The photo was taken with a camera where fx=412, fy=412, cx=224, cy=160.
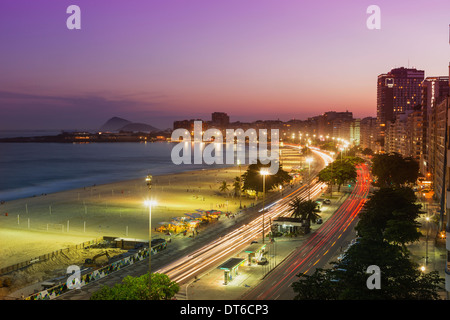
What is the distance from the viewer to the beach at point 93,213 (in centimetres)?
4150

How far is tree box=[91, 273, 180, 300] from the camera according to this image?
17.6m

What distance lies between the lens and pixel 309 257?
34.0 meters

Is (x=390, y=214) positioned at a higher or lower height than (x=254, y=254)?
higher

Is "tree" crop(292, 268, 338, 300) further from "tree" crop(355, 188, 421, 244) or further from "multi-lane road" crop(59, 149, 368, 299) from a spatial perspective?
"tree" crop(355, 188, 421, 244)

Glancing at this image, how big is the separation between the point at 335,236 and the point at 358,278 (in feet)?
79.1

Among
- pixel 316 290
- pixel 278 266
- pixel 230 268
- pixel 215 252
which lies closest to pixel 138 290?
pixel 316 290

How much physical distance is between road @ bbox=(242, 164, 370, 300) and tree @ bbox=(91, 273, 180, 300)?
7.03m

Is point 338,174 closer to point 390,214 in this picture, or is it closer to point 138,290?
point 390,214

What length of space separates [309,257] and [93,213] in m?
32.9

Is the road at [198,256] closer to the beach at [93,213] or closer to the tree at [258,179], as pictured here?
the beach at [93,213]

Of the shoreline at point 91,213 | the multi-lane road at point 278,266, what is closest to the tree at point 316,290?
the multi-lane road at point 278,266

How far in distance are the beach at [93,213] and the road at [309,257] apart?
10528mm

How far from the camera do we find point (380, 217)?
3809 centimetres
